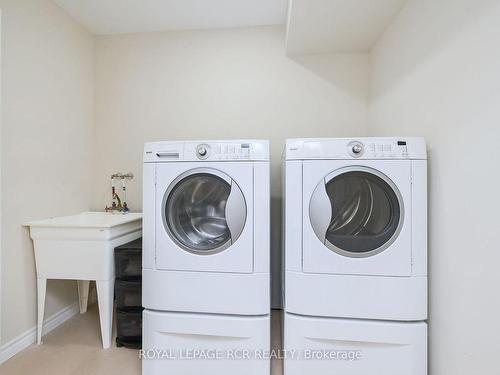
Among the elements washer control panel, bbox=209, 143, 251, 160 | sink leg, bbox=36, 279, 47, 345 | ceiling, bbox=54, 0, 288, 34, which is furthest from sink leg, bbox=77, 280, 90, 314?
ceiling, bbox=54, 0, 288, 34

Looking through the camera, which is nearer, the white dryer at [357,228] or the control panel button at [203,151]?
the white dryer at [357,228]

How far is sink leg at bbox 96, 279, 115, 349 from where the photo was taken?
156cm

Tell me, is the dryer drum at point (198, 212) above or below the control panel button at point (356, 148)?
below

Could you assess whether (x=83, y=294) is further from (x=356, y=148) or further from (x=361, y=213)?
(x=356, y=148)

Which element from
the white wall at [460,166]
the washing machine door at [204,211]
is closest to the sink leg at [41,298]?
the washing machine door at [204,211]

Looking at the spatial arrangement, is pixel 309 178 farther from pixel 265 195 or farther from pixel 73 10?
pixel 73 10

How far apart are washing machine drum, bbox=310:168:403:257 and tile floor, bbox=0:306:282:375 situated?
2.76 feet

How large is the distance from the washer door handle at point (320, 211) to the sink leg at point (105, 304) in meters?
1.31

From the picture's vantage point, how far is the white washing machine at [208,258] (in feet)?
4.27

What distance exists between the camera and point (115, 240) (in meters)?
1.66

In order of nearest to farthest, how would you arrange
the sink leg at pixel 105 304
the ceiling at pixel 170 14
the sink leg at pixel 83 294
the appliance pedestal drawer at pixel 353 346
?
the appliance pedestal drawer at pixel 353 346
the sink leg at pixel 105 304
the ceiling at pixel 170 14
the sink leg at pixel 83 294

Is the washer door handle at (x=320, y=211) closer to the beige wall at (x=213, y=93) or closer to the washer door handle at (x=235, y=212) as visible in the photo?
the washer door handle at (x=235, y=212)

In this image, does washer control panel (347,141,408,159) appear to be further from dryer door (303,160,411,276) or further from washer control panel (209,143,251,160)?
washer control panel (209,143,251,160)

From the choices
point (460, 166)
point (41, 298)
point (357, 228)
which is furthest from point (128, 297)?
point (460, 166)
